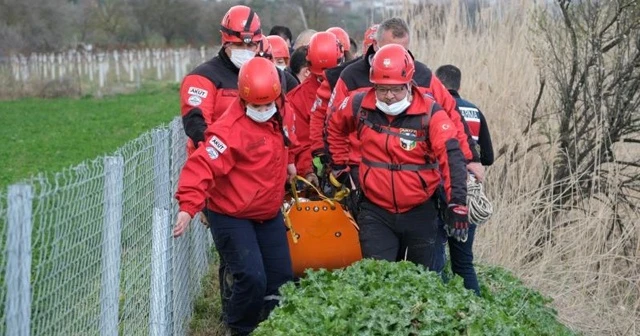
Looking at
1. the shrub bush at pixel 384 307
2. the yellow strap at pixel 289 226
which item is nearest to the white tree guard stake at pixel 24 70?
the yellow strap at pixel 289 226

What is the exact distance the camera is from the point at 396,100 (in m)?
6.92

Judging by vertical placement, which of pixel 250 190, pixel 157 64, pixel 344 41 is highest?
pixel 344 41

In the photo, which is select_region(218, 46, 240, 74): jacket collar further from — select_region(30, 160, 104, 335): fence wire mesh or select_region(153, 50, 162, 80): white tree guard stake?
select_region(153, 50, 162, 80): white tree guard stake

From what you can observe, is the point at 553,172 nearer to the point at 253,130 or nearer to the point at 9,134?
the point at 253,130

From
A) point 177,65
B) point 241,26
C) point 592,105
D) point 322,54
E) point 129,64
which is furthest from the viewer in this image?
point 177,65

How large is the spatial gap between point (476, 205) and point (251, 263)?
5.15 feet

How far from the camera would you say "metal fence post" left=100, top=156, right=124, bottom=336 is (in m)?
4.82

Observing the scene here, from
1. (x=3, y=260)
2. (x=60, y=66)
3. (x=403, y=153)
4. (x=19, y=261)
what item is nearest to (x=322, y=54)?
(x=403, y=153)

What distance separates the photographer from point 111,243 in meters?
4.90

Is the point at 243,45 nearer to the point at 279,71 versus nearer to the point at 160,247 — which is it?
the point at 279,71

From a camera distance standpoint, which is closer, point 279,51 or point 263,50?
point 263,50

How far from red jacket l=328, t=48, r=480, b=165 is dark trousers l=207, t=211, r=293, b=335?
897 mm

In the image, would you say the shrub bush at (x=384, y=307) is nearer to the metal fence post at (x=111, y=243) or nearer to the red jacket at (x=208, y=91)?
the metal fence post at (x=111, y=243)

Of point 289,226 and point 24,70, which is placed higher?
point 289,226
